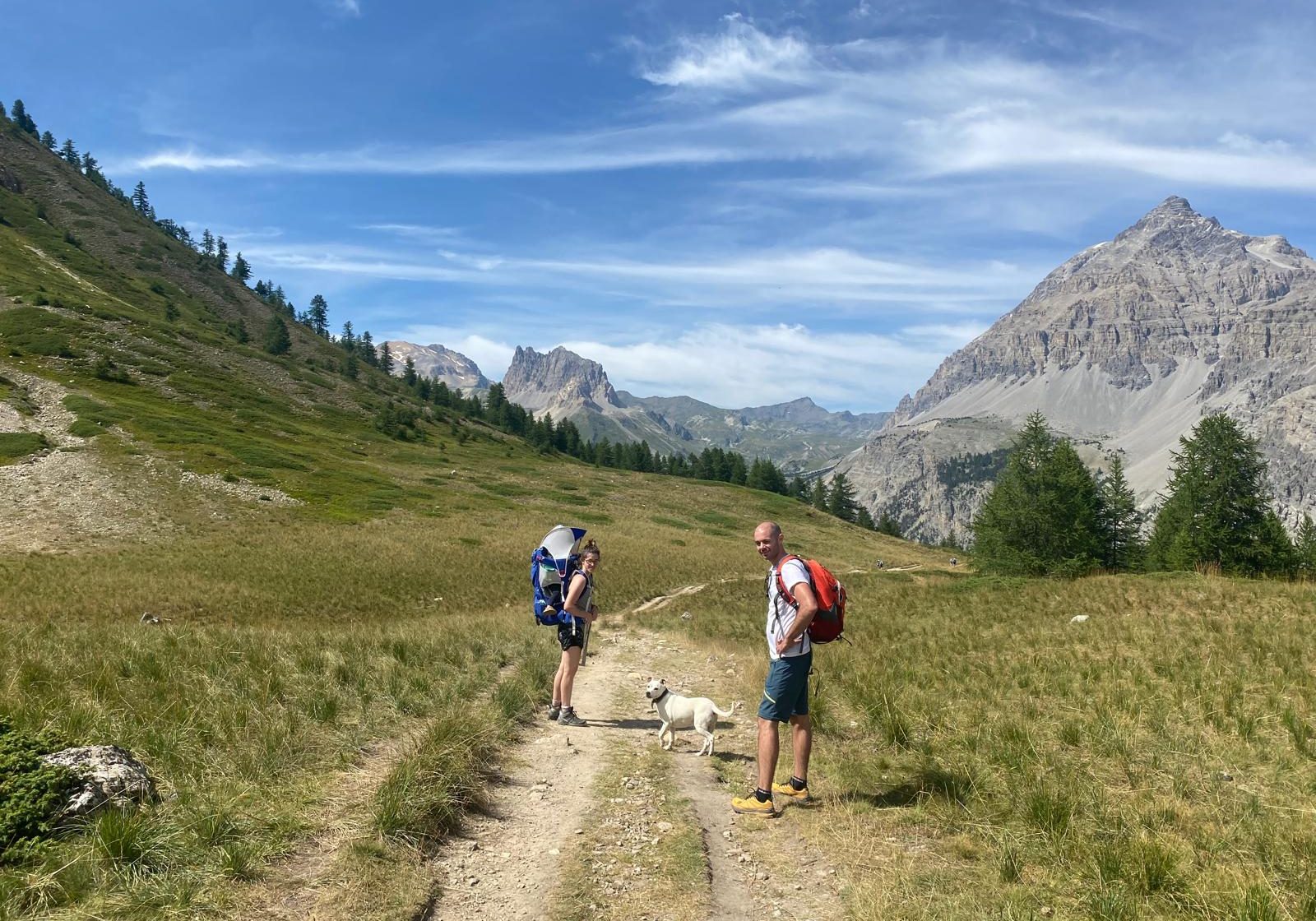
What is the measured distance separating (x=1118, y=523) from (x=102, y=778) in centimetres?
6573

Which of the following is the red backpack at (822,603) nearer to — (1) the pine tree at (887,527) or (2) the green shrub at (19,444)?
(2) the green shrub at (19,444)

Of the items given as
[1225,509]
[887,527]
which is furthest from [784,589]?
[887,527]

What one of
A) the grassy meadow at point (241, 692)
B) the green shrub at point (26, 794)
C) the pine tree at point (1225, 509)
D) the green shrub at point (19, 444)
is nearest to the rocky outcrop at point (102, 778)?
the green shrub at point (26, 794)

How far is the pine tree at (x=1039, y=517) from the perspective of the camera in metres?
38.6

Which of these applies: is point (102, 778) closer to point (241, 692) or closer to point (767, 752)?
point (241, 692)

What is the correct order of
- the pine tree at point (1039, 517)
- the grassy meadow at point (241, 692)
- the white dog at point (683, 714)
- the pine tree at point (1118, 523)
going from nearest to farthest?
1. the grassy meadow at point (241, 692)
2. the white dog at point (683, 714)
3. the pine tree at point (1039, 517)
4. the pine tree at point (1118, 523)

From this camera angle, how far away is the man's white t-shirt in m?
7.54

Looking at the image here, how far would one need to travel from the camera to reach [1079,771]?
294 inches

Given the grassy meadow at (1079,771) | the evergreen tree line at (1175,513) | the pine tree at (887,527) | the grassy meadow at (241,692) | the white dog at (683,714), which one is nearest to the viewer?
the grassy meadow at (241,692)

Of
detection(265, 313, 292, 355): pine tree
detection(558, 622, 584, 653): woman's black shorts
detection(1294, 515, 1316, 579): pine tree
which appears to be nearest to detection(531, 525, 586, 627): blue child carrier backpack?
detection(558, 622, 584, 653): woman's black shorts

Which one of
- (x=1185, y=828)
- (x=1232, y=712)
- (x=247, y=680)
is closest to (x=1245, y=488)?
(x=1232, y=712)

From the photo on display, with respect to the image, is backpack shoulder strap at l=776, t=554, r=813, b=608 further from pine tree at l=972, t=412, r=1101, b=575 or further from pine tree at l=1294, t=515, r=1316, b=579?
pine tree at l=1294, t=515, r=1316, b=579

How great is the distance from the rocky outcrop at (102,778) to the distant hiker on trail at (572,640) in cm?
576

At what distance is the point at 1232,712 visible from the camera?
8.95m
